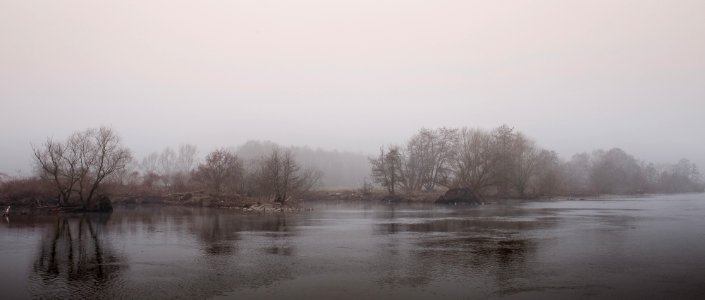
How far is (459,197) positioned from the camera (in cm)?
6938

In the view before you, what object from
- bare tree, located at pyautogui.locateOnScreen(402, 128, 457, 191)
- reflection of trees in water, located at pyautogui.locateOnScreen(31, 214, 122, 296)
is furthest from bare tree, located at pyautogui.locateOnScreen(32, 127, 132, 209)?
bare tree, located at pyautogui.locateOnScreen(402, 128, 457, 191)

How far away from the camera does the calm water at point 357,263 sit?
43.9 ft

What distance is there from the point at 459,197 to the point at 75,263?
57.6 m

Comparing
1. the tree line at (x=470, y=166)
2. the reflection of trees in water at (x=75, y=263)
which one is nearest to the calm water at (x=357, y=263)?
the reflection of trees in water at (x=75, y=263)

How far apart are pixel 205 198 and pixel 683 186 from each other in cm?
14118

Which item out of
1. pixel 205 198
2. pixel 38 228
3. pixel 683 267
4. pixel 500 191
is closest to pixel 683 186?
pixel 500 191

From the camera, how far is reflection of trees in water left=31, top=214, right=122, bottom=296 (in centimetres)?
1429

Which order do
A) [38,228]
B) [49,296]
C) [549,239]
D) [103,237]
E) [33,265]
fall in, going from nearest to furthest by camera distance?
[49,296]
[33,265]
[549,239]
[103,237]
[38,228]

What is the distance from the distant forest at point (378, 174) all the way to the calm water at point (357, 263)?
24172 millimetres

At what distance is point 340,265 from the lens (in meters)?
17.5

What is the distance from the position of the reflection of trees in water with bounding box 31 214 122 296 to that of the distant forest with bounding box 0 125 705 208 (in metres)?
26.5

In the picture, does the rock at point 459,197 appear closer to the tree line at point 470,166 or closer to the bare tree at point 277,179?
the tree line at point 470,166

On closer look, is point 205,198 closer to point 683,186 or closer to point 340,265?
point 340,265

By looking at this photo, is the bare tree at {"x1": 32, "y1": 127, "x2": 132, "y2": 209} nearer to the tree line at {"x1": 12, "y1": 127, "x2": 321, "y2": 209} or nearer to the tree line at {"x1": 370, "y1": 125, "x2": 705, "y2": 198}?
the tree line at {"x1": 12, "y1": 127, "x2": 321, "y2": 209}
